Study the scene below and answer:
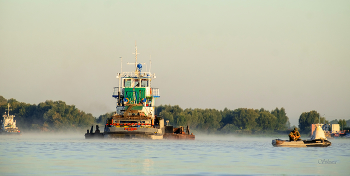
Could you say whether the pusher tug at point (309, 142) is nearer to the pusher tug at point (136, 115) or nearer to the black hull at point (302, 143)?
the black hull at point (302, 143)

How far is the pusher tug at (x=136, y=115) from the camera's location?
88.2 metres

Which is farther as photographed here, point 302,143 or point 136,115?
point 136,115

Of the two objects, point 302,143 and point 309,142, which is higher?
point 309,142

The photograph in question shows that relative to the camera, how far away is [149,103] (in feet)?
336

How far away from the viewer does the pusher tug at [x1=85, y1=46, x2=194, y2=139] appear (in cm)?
8825

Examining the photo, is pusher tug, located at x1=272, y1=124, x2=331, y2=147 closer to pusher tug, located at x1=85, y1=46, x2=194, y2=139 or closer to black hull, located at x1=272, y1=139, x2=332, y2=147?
black hull, located at x1=272, y1=139, x2=332, y2=147

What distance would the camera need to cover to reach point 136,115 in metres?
91.4

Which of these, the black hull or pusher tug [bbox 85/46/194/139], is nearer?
the black hull

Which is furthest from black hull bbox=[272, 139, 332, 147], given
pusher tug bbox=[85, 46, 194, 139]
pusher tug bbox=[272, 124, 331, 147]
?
pusher tug bbox=[85, 46, 194, 139]

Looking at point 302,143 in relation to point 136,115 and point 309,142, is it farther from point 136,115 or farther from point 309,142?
point 136,115

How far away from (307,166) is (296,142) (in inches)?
1037

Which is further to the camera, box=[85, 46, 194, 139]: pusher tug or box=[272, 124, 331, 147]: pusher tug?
box=[85, 46, 194, 139]: pusher tug

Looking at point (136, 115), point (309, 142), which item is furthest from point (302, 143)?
point (136, 115)

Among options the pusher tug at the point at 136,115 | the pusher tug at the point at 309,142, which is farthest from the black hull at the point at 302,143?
the pusher tug at the point at 136,115
